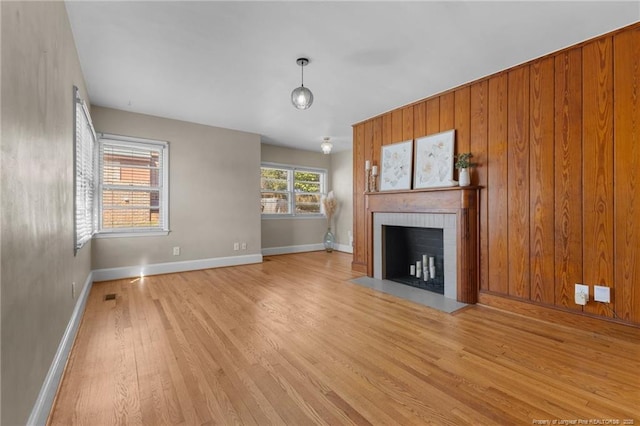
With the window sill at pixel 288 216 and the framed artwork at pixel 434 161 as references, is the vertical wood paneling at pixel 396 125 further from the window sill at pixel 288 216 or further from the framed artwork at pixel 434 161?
the window sill at pixel 288 216

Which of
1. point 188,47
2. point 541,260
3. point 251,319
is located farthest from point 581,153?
point 188,47

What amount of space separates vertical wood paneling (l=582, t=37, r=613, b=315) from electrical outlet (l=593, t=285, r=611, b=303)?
0.13 feet

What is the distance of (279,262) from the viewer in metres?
5.57

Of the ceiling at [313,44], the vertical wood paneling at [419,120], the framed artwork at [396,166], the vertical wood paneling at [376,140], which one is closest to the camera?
the ceiling at [313,44]

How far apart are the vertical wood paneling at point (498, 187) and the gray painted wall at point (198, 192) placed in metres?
3.91

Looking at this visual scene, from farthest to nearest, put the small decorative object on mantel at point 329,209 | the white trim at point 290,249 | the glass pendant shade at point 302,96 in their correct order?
the small decorative object on mantel at point 329,209
the white trim at point 290,249
the glass pendant shade at point 302,96

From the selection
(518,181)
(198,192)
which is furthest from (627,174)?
(198,192)

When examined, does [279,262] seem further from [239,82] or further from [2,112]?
[2,112]

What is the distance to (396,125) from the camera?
13.7ft

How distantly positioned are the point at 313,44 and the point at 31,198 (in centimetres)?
225

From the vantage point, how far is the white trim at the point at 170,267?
163 inches

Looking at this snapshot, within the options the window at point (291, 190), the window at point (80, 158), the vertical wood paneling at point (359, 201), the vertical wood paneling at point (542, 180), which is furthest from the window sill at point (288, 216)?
the vertical wood paneling at point (542, 180)

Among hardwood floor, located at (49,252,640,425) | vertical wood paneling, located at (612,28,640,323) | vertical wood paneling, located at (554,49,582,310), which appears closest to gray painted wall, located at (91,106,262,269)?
hardwood floor, located at (49,252,640,425)

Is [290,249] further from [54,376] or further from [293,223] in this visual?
[54,376]
